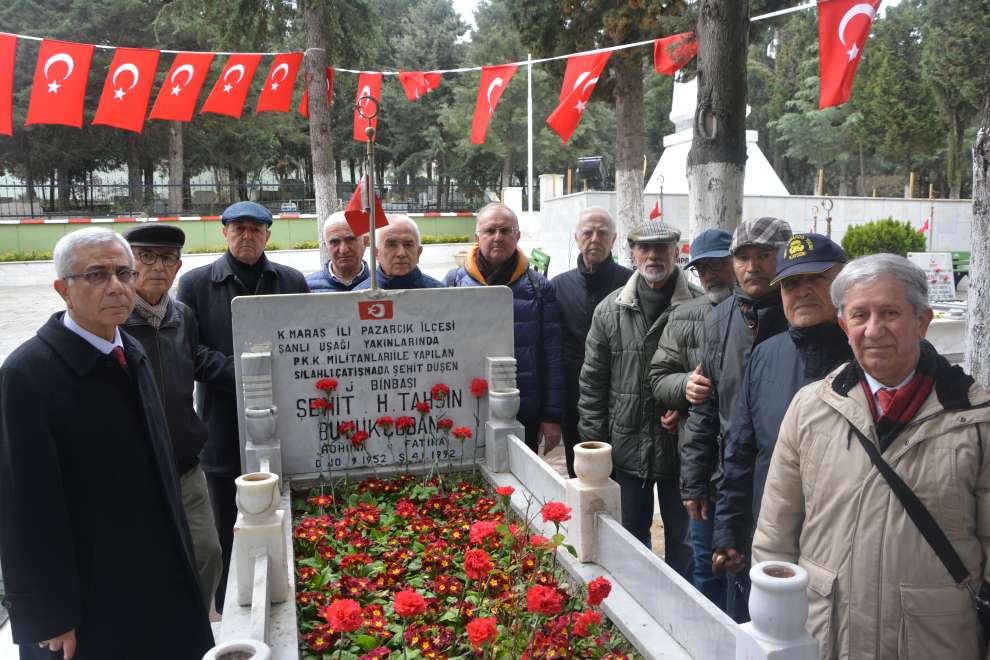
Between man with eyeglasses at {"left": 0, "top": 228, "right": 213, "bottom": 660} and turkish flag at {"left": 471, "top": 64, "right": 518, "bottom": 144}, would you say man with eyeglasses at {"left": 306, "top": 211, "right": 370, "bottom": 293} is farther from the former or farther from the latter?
turkish flag at {"left": 471, "top": 64, "right": 518, "bottom": 144}

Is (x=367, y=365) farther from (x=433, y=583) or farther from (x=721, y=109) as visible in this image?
(x=721, y=109)

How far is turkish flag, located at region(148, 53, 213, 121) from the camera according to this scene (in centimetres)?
1014

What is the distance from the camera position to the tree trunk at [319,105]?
40.9 feet

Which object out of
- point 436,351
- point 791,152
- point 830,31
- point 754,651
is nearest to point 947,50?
point 791,152

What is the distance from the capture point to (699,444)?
330 cm

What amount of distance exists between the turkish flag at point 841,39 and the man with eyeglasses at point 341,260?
4.29 meters

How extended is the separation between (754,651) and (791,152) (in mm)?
42743

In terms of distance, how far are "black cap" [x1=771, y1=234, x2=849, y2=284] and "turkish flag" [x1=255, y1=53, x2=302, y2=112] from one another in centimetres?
976

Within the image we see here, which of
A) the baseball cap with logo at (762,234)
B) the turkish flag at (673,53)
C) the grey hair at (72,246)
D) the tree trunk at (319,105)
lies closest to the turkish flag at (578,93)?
the turkish flag at (673,53)

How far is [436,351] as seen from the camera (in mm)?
4152

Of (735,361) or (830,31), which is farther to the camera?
(830,31)

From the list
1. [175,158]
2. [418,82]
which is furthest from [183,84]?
[175,158]

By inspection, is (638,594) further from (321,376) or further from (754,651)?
(321,376)

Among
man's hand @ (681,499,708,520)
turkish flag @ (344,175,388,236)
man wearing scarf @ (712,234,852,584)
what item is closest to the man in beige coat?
man wearing scarf @ (712,234,852,584)
